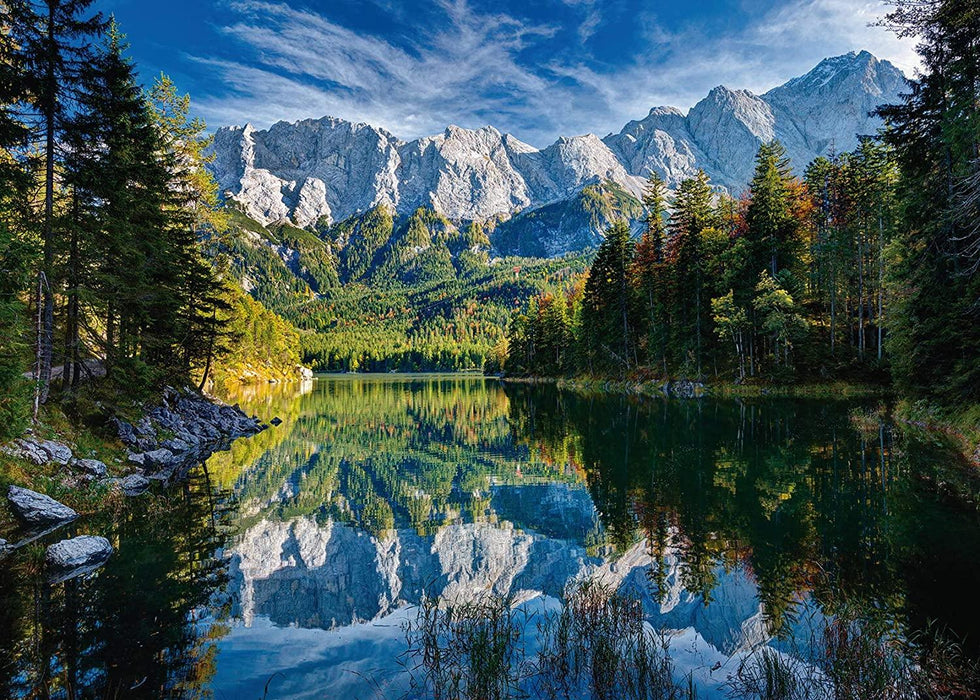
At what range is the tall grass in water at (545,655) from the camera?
676 cm

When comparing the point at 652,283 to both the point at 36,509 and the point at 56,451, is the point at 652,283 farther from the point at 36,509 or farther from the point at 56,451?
the point at 36,509

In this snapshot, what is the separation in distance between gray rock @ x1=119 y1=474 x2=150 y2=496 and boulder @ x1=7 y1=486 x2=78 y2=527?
343 cm

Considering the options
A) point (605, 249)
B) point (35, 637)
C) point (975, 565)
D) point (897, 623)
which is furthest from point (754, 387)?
point (35, 637)

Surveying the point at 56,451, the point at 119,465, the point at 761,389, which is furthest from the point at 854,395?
the point at 56,451

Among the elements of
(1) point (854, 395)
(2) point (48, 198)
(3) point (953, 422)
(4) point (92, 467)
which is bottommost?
(4) point (92, 467)

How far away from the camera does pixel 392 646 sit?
27.8ft

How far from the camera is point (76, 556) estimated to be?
36.6 ft

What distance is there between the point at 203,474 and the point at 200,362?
18.1m

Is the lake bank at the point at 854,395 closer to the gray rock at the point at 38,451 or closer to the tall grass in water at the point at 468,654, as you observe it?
the tall grass in water at the point at 468,654

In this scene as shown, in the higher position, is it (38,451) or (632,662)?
(38,451)

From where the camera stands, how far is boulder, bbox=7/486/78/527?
43.2 feet

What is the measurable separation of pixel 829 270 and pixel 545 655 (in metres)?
55.1

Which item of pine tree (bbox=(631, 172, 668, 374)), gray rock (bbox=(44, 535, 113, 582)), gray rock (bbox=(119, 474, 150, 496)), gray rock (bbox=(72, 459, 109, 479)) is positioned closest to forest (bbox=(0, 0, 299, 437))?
gray rock (bbox=(72, 459, 109, 479))

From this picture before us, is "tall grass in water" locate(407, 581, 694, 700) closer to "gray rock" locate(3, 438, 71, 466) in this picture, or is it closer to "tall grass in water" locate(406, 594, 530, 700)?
"tall grass in water" locate(406, 594, 530, 700)
